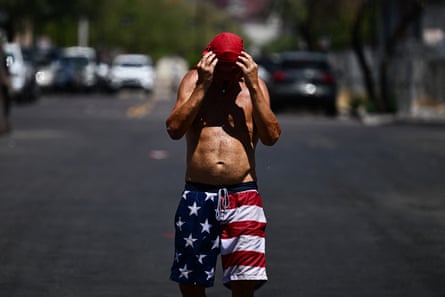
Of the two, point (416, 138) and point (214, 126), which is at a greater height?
point (214, 126)

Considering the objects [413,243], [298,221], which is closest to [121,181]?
[298,221]

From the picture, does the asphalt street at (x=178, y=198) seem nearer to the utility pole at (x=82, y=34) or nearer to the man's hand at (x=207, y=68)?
the man's hand at (x=207, y=68)

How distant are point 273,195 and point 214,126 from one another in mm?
8830

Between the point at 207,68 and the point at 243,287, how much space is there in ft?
3.63

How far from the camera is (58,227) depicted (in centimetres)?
1241

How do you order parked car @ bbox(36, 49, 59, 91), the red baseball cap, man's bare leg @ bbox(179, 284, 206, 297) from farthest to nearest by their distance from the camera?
parked car @ bbox(36, 49, 59, 91) < man's bare leg @ bbox(179, 284, 206, 297) < the red baseball cap

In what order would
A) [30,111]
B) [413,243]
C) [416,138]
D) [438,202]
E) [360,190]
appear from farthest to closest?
1. [30,111]
2. [416,138]
3. [360,190]
4. [438,202]
5. [413,243]

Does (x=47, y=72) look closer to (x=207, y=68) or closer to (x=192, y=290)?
(x=192, y=290)

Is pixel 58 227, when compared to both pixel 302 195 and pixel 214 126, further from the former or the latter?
pixel 214 126

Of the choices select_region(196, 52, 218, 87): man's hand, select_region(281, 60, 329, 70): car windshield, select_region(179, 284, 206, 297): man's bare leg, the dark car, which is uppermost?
select_region(196, 52, 218, 87): man's hand

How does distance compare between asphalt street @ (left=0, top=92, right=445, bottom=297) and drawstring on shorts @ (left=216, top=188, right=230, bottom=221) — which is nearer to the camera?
drawstring on shorts @ (left=216, top=188, right=230, bottom=221)

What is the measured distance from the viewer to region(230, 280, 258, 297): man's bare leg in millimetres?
6492

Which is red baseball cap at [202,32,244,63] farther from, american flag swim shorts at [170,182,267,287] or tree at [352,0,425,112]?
tree at [352,0,425,112]

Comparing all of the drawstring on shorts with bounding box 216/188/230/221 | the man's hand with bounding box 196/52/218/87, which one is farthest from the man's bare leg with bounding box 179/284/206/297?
the man's hand with bounding box 196/52/218/87
